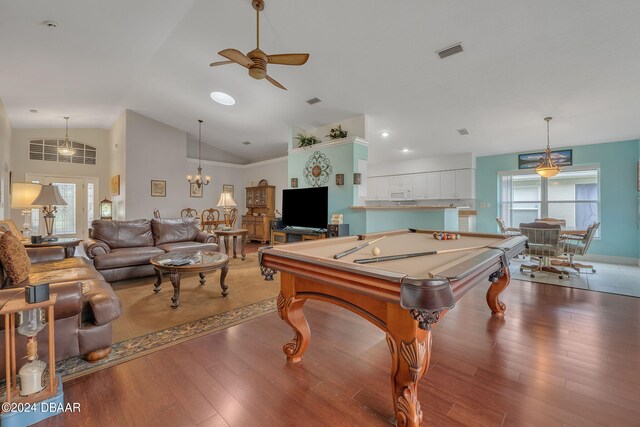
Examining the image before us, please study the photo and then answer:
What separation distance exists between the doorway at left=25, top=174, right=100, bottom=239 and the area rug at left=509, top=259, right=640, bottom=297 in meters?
10.3

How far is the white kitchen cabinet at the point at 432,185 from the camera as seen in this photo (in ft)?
24.0

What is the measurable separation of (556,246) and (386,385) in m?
4.08

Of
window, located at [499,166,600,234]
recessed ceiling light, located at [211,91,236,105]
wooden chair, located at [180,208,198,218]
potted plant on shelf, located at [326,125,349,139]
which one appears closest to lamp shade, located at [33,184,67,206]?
recessed ceiling light, located at [211,91,236,105]

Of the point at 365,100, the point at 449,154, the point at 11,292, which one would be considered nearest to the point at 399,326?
the point at 11,292

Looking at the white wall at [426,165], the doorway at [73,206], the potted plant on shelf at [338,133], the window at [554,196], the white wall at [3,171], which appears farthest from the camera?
the doorway at [73,206]

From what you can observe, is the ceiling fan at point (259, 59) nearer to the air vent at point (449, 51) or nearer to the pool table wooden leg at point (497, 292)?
the air vent at point (449, 51)

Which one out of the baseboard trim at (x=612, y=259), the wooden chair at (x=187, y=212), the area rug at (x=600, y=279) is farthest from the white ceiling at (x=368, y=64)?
the wooden chair at (x=187, y=212)

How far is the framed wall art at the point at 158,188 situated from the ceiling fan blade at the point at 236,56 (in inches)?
222

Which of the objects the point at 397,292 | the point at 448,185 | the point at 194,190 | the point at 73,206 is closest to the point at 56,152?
the point at 73,206

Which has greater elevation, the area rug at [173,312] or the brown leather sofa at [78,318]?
the brown leather sofa at [78,318]

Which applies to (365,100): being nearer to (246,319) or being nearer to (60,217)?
(246,319)

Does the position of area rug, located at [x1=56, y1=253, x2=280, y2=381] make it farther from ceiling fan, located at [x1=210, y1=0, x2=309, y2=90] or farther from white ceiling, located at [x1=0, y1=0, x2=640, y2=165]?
white ceiling, located at [x1=0, y1=0, x2=640, y2=165]

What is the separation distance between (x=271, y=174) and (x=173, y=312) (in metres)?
6.37

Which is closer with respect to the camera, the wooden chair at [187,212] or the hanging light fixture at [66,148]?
the hanging light fixture at [66,148]
